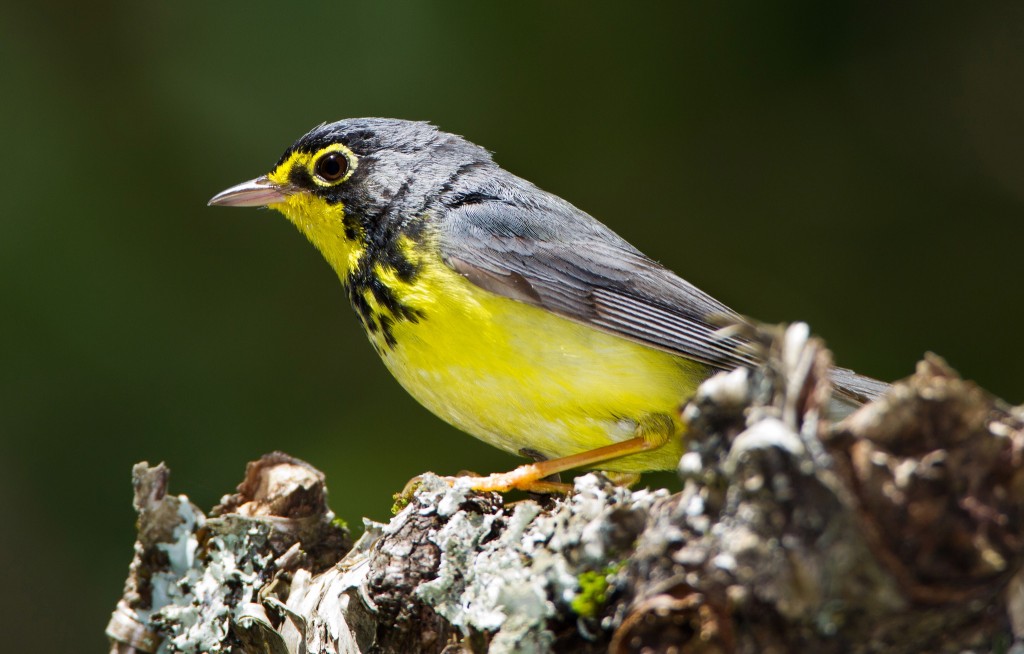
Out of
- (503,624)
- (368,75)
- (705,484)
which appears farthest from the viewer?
(368,75)

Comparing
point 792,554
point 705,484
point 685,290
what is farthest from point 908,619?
point 685,290

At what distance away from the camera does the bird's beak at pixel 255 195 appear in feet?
14.4

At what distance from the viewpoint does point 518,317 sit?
11.9 feet

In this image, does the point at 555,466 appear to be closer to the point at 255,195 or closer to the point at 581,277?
the point at 581,277

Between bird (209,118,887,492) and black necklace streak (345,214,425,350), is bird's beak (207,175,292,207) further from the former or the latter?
black necklace streak (345,214,425,350)

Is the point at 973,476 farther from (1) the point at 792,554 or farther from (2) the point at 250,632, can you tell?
(2) the point at 250,632

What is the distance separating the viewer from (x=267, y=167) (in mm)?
5645

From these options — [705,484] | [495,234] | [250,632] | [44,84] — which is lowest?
[250,632]

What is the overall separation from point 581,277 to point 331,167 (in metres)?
1.21

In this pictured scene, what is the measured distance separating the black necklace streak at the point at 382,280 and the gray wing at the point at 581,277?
A: 147mm

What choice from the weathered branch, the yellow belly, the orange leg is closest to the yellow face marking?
the yellow belly

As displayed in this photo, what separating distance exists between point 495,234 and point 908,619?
2.49m

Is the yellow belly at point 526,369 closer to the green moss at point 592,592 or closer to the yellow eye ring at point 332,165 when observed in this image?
the yellow eye ring at point 332,165

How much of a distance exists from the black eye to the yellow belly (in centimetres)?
75
